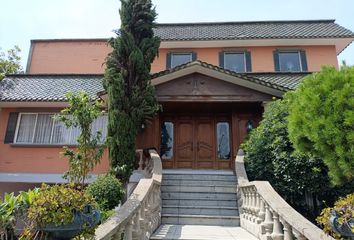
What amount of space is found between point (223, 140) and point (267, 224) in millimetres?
6888

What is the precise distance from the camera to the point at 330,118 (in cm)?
461

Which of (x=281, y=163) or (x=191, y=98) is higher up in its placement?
(x=191, y=98)

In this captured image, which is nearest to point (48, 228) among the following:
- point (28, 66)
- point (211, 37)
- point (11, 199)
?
point (11, 199)

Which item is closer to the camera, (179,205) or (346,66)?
(346,66)

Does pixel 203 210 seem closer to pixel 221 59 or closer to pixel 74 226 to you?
pixel 74 226

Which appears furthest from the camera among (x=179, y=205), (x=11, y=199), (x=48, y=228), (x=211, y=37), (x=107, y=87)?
(x=211, y=37)

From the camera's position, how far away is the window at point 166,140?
12.4 meters

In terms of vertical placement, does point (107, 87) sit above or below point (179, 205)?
above

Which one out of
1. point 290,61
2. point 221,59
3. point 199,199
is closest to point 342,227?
point 199,199

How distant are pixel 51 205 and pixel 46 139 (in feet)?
31.9

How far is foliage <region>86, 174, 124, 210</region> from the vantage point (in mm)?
7684

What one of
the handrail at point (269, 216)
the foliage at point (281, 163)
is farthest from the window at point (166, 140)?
the handrail at point (269, 216)

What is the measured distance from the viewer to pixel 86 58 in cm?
1784

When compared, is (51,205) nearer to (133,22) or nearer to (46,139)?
(133,22)
